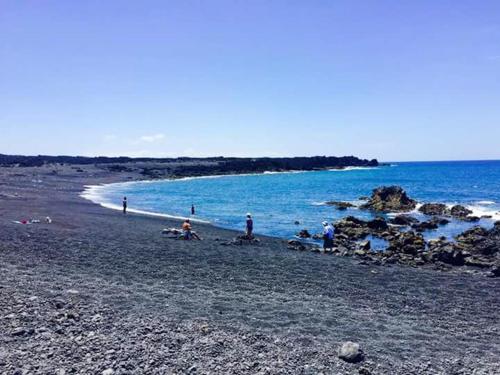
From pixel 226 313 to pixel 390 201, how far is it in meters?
43.6

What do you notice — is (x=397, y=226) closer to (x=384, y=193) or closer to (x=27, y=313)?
(x=384, y=193)

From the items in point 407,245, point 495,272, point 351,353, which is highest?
point 351,353

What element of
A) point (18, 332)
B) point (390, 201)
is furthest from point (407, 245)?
point (390, 201)

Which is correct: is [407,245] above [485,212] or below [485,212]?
above

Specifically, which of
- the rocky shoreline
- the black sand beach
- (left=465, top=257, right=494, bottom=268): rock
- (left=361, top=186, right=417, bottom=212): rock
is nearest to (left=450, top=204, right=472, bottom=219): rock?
the rocky shoreline

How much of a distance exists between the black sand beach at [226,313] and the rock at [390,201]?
30848 millimetres

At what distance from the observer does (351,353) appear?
980 centimetres

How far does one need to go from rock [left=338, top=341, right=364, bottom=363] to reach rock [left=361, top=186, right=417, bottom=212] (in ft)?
139

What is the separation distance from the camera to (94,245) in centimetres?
2212

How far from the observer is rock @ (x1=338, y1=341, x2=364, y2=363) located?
972 cm

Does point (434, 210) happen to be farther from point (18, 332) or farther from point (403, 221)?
point (18, 332)

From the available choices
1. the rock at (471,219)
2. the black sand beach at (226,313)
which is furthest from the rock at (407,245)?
the rock at (471,219)

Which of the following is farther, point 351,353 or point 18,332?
point 351,353

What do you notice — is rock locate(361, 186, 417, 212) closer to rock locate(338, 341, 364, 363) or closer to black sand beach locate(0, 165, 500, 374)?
black sand beach locate(0, 165, 500, 374)
